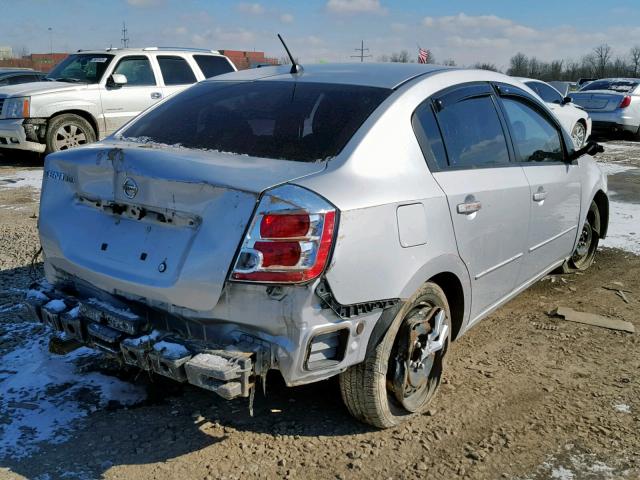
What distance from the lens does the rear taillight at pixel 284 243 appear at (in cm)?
238

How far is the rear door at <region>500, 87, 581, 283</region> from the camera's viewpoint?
3.87 m

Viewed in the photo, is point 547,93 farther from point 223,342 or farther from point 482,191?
point 223,342

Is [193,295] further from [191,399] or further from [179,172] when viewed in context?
[191,399]

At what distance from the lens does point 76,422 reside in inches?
118

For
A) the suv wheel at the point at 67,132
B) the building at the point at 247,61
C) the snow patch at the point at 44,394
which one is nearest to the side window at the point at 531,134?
the snow patch at the point at 44,394

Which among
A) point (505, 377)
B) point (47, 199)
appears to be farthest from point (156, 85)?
point (505, 377)

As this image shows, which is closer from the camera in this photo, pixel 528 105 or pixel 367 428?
pixel 367 428


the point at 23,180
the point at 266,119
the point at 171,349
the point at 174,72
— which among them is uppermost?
the point at 174,72

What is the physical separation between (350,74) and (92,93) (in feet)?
27.0

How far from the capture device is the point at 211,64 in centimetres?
1143

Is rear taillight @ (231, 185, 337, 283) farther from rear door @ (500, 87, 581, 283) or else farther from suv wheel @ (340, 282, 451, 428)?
rear door @ (500, 87, 581, 283)

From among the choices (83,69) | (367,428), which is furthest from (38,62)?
(367,428)

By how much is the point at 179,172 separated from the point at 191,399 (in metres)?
1.27

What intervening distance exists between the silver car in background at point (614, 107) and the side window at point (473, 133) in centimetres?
1306
